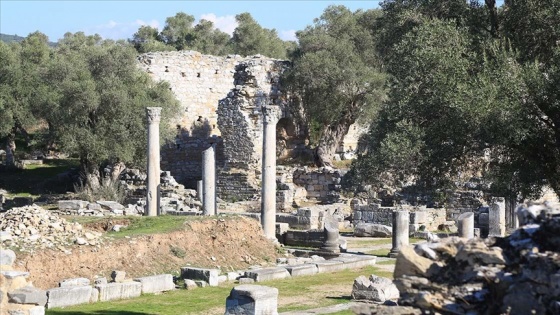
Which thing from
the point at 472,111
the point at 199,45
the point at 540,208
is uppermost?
the point at 199,45

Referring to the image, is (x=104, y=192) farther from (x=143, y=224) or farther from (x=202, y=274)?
(x=202, y=274)

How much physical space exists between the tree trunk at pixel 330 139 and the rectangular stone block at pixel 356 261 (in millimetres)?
22554

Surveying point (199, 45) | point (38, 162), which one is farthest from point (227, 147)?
point (199, 45)

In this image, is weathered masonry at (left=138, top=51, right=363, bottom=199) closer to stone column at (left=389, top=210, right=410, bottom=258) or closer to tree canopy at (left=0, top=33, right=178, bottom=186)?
tree canopy at (left=0, top=33, right=178, bottom=186)

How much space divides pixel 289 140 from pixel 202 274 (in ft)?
98.6

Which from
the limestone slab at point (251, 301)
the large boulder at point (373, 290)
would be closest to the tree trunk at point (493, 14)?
the large boulder at point (373, 290)

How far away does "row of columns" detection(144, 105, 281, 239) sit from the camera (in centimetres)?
3002

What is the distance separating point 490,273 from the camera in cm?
996

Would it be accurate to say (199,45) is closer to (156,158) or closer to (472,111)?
(156,158)

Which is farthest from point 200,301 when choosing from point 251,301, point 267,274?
point 251,301

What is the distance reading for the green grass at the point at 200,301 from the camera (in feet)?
59.6

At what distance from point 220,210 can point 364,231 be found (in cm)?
843

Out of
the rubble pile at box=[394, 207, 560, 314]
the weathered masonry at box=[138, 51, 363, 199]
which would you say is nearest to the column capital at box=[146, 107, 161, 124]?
the weathered masonry at box=[138, 51, 363, 199]

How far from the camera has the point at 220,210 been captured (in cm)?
4091
